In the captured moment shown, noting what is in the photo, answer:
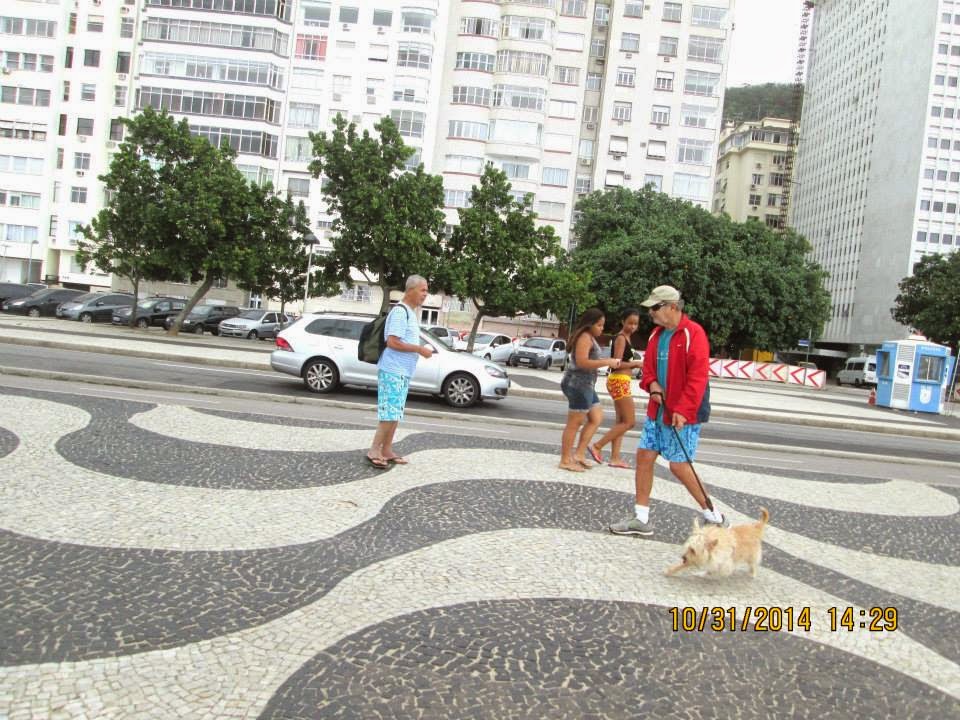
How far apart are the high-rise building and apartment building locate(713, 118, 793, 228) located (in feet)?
137

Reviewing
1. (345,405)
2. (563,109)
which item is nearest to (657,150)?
(563,109)

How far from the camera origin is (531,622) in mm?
3953

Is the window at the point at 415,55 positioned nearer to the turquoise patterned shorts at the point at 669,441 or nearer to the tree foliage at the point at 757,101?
the turquoise patterned shorts at the point at 669,441

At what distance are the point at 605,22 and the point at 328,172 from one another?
40.3 meters

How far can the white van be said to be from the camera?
5528cm

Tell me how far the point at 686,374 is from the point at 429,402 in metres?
9.76

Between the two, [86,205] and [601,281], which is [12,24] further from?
[601,281]

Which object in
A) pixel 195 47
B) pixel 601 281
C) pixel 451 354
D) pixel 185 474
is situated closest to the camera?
pixel 185 474

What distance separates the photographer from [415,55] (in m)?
55.7

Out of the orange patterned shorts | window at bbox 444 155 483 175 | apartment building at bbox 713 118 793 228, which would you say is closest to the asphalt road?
the orange patterned shorts

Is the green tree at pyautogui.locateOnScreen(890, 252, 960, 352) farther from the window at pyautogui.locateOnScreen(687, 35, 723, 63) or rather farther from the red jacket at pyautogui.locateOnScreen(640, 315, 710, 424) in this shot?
the red jacket at pyautogui.locateOnScreen(640, 315, 710, 424)

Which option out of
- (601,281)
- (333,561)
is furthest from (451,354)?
(601,281)

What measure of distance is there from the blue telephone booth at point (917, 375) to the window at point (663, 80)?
39.6 m

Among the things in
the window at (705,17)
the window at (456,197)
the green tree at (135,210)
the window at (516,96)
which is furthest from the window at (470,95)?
the green tree at (135,210)
